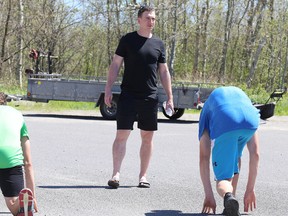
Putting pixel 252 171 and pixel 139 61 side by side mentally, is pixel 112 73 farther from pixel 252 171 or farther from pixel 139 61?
pixel 252 171

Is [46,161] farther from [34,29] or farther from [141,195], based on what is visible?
[34,29]

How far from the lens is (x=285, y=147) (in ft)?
41.7

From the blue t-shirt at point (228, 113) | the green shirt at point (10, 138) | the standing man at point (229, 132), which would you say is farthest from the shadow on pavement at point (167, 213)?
the green shirt at point (10, 138)

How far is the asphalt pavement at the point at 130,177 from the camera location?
6664mm

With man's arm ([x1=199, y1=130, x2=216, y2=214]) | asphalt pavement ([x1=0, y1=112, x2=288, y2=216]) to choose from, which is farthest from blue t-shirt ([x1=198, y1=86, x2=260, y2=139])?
asphalt pavement ([x1=0, y1=112, x2=288, y2=216])

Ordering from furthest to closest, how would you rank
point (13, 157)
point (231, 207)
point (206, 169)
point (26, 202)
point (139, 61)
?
1. point (139, 61)
2. point (206, 169)
3. point (231, 207)
4. point (13, 157)
5. point (26, 202)

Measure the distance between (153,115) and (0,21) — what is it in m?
35.2

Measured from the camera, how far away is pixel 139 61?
765cm

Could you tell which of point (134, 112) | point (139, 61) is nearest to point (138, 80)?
point (139, 61)

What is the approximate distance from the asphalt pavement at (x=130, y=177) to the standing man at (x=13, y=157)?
0.98m

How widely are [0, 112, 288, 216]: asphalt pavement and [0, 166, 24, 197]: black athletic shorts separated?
3.29 feet

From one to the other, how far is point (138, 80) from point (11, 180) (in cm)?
279

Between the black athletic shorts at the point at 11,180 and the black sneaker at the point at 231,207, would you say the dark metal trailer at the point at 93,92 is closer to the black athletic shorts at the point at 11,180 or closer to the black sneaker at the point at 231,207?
the black sneaker at the point at 231,207

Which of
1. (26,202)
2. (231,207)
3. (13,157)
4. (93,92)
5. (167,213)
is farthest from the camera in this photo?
(93,92)
